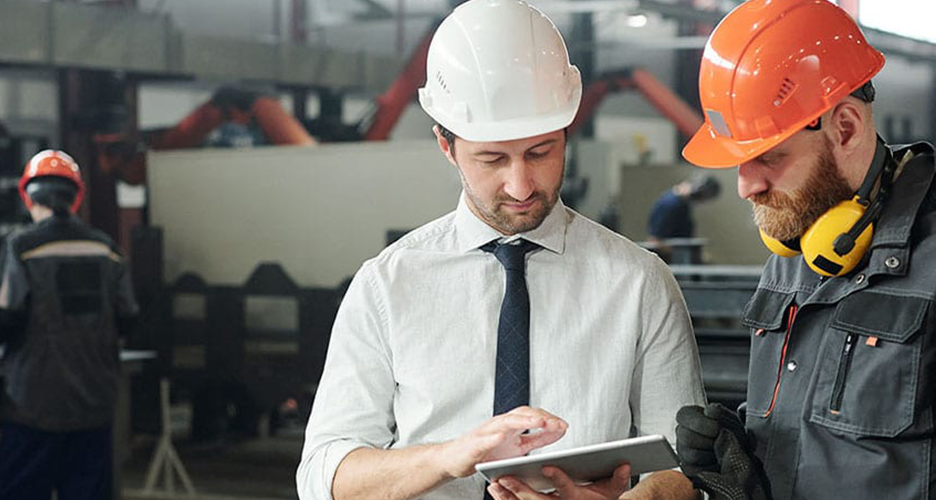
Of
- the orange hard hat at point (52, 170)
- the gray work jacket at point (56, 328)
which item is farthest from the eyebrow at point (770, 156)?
the orange hard hat at point (52, 170)

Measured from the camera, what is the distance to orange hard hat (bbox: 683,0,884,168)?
154cm

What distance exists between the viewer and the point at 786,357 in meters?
1.58

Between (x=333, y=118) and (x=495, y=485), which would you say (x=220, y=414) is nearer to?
(x=333, y=118)

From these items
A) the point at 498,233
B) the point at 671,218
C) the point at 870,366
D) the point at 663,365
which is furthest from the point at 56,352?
the point at 671,218

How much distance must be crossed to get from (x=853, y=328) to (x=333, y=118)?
6092 mm

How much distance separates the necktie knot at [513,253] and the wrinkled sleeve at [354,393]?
0.62 ft

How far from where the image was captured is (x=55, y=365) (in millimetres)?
4547

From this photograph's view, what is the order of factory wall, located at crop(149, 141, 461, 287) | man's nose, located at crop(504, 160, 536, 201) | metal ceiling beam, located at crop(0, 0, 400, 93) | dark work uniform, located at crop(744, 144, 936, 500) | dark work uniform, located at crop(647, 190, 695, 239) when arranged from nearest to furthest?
dark work uniform, located at crop(744, 144, 936, 500) < man's nose, located at crop(504, 160, 536, 201) < factory wall, located at crop(149, 141, 461, 287) < metal ceiling beam, located at crop(0, 0, 400, 93) < dark work uniform, located at crop(647, 190, 695, 239)

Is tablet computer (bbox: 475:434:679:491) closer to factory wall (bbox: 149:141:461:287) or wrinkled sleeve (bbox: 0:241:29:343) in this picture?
wrinkled sleeve (bbox: 0:241:29:343)

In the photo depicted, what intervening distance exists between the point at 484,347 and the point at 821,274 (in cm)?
49

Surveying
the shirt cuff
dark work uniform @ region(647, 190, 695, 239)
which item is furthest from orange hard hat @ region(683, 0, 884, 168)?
dark work uniform @ region(647, 190, 695, 239)

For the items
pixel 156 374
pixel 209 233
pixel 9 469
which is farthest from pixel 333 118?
pixel 9 469

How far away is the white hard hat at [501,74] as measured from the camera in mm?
1691

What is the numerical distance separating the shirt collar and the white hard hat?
0.13 m
